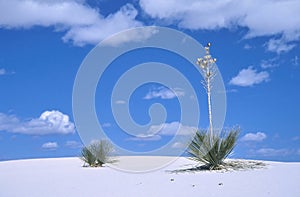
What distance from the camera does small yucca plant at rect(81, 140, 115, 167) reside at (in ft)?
68.1

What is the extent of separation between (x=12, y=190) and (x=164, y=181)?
4.04m

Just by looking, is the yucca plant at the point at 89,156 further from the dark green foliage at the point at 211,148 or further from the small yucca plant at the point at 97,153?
the dark green foliage at the point at 211,148

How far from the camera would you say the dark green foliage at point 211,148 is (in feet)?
46.9

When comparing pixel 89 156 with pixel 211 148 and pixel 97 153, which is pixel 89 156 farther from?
pixel 211 148

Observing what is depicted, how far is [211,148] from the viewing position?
1420 centimetres

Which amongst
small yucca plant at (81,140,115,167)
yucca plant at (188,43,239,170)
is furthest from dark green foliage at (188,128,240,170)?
small yucca plant at (81,140,115,167)

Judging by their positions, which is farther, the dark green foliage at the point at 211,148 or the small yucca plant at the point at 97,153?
the small yucca plant at the point at 97,153

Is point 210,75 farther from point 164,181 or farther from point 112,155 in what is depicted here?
point 112,155

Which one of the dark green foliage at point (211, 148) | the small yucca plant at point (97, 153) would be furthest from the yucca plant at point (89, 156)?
the dark green foliage at point (211, 148)

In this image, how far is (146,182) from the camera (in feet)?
38.8

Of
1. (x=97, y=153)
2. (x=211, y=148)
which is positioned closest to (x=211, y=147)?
(x=211, y=148)

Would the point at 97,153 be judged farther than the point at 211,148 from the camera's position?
Yes

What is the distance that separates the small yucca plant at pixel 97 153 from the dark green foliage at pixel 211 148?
23.1ft

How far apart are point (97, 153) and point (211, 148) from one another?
26.4 ft
